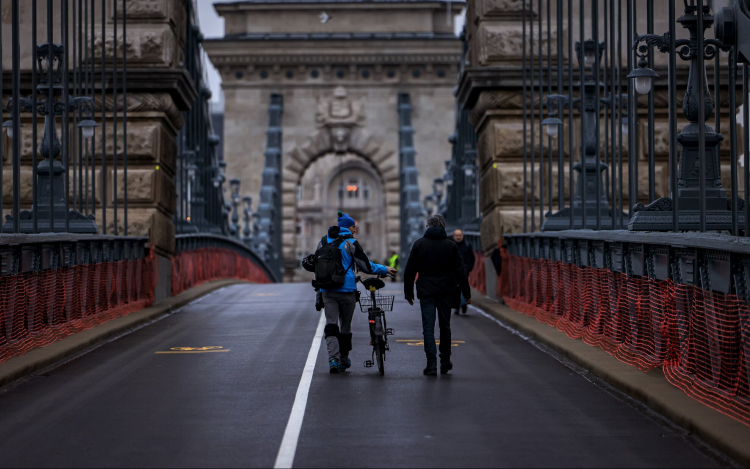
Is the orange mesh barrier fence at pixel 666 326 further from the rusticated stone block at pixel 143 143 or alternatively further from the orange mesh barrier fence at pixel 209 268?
the orange mesh barrier fence at pixel 209 268

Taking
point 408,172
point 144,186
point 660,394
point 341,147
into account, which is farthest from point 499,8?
point 341,147

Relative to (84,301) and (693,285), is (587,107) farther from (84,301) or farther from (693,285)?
(693,285)

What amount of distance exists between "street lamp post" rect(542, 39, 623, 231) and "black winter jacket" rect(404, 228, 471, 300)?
747 cm

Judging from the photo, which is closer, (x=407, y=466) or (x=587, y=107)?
(x=407, y=466)

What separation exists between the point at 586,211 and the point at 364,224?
310 feet

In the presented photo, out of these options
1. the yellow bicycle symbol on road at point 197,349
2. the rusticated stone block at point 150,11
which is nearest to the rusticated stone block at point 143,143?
the rusticated stone block at point 150,11

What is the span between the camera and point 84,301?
19.2 metres

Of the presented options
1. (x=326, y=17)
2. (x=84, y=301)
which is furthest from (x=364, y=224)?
(x=84, y=301)

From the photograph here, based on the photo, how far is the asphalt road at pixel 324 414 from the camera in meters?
8.70

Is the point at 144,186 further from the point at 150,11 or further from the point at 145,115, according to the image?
the point at 150,11

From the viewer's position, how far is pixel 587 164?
22.4 meters

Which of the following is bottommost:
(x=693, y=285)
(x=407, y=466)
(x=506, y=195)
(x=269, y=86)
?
(x=407, y=466)

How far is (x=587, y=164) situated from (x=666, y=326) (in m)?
10.5

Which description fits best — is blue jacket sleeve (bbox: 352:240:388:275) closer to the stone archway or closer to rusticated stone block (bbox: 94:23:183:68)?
rusticated stone block (bbox: 94:23:183:68)
